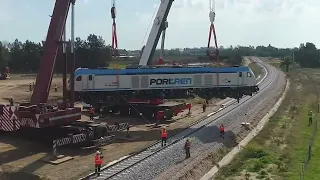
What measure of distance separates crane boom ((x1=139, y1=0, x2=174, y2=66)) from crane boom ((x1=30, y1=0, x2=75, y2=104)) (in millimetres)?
18507

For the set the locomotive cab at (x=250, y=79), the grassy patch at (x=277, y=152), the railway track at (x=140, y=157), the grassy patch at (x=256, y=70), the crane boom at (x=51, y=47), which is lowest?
the grassy patch at (x=277, y=152)

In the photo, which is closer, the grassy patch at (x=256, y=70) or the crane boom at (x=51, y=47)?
the crane boom at (x=51, y=47)

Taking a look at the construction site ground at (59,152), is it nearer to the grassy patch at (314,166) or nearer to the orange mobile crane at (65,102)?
the orange mobile crane at (65,102)

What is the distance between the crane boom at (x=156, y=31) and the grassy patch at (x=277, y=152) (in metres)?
14.1

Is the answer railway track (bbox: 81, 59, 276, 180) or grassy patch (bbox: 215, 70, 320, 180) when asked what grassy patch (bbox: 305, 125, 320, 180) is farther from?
railway track (bbox: 81, 59, 276, 180)

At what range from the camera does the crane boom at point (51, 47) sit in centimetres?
2434

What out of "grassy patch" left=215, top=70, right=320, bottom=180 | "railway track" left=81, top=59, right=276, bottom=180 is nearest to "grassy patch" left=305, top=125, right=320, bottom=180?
"grassy patch" left=215, top=70, right=320, bottom=180

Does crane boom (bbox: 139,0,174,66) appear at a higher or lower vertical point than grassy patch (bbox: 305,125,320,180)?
higher

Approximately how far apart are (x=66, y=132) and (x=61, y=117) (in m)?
1.31

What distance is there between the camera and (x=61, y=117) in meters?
23.8

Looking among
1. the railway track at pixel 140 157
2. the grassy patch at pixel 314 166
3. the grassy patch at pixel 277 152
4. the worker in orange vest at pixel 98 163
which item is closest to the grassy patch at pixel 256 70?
the grassy patch at pixel 277 152

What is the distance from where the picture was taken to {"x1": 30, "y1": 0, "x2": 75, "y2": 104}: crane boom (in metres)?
24.3

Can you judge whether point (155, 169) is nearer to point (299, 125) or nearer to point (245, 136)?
point (245, 136)

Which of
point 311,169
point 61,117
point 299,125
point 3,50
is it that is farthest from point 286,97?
point 3,50
